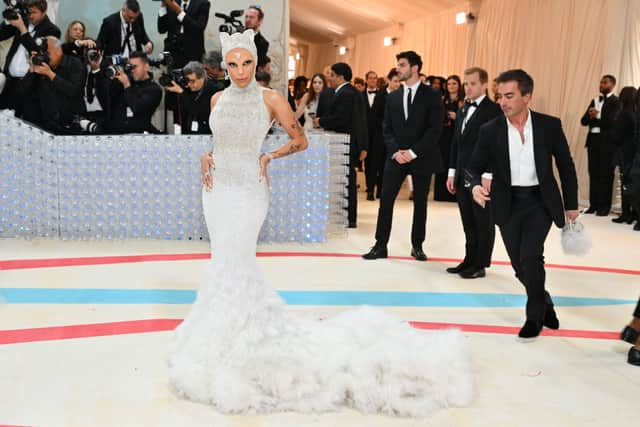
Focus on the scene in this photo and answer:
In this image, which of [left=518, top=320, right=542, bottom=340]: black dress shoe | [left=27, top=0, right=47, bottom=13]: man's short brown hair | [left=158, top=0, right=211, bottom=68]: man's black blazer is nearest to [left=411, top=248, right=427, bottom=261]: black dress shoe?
[left=518, top=320, right=542, bottom=340]: black dress shoe

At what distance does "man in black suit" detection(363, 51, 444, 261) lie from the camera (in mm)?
6434

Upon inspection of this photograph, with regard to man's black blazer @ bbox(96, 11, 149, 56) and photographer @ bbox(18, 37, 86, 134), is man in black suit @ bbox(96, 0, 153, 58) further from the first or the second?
photographer @ bbox(18, 37, 86, 134)

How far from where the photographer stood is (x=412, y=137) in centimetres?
647

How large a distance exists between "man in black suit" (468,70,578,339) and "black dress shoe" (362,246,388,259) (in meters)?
2.27

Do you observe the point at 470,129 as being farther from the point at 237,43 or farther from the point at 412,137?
the point at 237,43

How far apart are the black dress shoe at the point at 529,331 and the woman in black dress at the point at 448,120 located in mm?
7023

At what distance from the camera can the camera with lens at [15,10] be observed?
7.82m

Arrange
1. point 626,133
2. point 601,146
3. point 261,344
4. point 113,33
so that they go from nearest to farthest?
point 261,344 → point 113,33 → point 626,133 → point 601,146

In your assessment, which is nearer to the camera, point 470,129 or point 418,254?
point 470,129

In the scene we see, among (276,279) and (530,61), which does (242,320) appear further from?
(530,61)

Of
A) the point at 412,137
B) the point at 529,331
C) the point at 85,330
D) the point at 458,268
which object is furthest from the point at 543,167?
the point at 85,330

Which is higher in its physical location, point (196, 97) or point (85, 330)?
point (196, 97)

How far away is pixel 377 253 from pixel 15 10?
4685 mm

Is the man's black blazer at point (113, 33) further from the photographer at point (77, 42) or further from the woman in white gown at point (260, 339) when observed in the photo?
the woman in white gown at point (260, 339)
